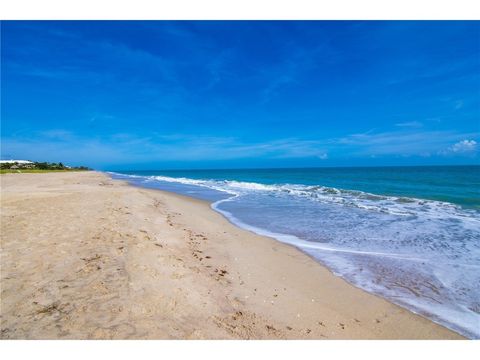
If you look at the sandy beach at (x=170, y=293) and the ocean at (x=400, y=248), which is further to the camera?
the ocean at (x=400, y=248)

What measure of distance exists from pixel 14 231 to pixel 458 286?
35.0ft

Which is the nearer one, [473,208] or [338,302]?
[338,302]

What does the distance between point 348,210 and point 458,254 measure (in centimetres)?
738

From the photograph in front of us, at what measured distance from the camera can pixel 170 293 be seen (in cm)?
455

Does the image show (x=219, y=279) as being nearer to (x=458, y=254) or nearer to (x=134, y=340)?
(x=134, y=340)

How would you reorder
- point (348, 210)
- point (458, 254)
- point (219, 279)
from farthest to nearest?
point (348, 210) < point (458, 254) < point (219, 279)

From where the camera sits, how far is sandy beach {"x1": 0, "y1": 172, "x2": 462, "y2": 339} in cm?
370

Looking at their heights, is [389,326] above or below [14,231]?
below

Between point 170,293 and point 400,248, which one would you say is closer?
point 170,293

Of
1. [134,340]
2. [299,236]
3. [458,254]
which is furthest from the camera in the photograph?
[299,236]

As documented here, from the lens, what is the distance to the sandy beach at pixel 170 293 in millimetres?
3699

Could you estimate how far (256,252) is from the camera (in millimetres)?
7754

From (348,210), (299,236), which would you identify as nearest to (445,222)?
(348,210)

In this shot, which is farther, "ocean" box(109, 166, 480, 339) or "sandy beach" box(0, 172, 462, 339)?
"ocean" box(109, 166, 480, 339)
